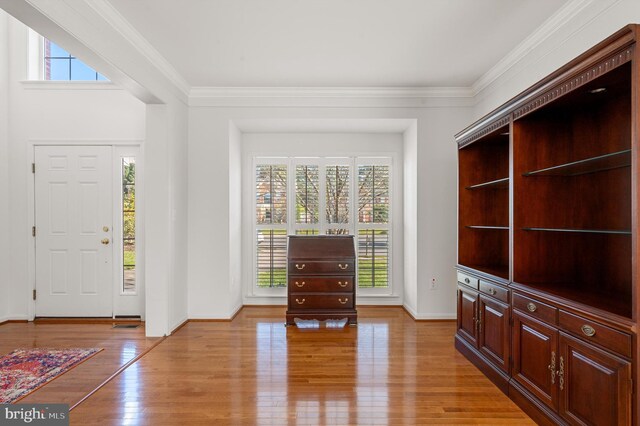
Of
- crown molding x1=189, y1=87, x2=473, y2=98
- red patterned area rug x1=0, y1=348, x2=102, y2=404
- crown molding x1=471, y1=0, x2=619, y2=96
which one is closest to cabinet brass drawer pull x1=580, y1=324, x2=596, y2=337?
crown molding x1=471, y1=0, x2=619, y2=96

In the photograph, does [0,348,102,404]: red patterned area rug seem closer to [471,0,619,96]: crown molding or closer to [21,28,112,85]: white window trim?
[21,28,112,85]: white window trim

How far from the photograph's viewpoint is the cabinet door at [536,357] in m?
2.08

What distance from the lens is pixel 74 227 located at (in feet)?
14.1

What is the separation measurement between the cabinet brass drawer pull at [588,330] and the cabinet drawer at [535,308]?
212mm

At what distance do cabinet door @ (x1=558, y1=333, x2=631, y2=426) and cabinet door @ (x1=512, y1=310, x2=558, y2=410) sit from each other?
65 mm

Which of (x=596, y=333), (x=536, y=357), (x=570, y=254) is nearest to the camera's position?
(x=596, y=333)

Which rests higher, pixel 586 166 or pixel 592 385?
pixel 586 166

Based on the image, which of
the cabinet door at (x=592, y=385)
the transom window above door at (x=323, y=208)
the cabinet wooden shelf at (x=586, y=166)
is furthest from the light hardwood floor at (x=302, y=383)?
the cabinet wooden shelf at (x=586, y=166)

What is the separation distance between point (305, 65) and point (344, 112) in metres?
0.86

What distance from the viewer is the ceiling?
2.66 meters

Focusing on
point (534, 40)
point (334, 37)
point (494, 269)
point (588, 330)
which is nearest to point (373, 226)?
point (494, 269)

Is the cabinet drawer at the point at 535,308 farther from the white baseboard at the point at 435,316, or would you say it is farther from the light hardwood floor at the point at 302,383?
the white baseboard at the point at 435,316

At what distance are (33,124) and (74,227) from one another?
4.26ft

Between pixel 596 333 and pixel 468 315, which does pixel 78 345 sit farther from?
pixel 596 333
